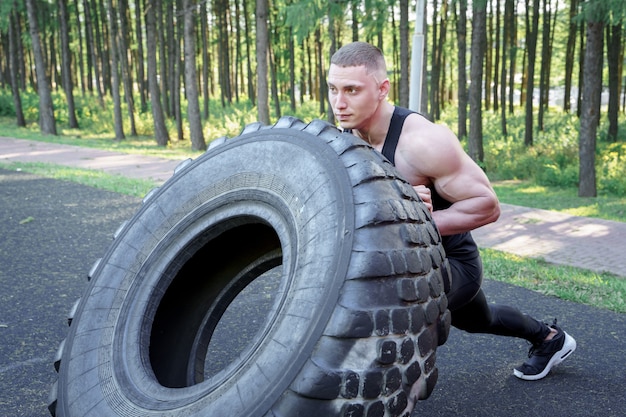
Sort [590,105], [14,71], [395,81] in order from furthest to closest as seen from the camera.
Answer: [395,81] < [14,71] < [590,105]

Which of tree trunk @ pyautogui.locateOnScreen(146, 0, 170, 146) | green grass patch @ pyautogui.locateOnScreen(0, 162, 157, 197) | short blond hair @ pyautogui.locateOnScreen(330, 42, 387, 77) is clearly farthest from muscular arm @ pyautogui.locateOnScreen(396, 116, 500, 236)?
tree trunk @ pyautogui.locateOnScreen(146, 0, 170, 146)

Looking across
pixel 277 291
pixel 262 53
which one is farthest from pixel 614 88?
pixel 277 291

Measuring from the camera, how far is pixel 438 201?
2.92m

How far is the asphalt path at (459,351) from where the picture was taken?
340 centimetres

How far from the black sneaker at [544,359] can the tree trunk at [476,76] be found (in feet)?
41.0

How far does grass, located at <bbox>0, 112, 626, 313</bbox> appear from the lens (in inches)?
218

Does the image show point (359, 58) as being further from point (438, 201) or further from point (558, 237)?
point (558, 237)

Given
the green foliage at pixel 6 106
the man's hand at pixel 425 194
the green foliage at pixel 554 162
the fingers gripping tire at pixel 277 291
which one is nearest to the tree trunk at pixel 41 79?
the green foliage at pixel 6 106

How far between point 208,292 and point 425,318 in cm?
143

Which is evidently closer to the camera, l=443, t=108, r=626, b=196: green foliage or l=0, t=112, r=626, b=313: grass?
l=0, t=112, r=626, b=313: grass

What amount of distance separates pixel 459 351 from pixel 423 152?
194 centimetres

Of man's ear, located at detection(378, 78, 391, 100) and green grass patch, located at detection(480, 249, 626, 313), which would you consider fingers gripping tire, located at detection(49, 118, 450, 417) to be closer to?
man's ear, located at detection(378, 78, 391, 100)

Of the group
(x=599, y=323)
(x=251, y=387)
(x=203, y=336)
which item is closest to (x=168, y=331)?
(x=203, y=336)

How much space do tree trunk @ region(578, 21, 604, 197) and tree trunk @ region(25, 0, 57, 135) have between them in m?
18.9
